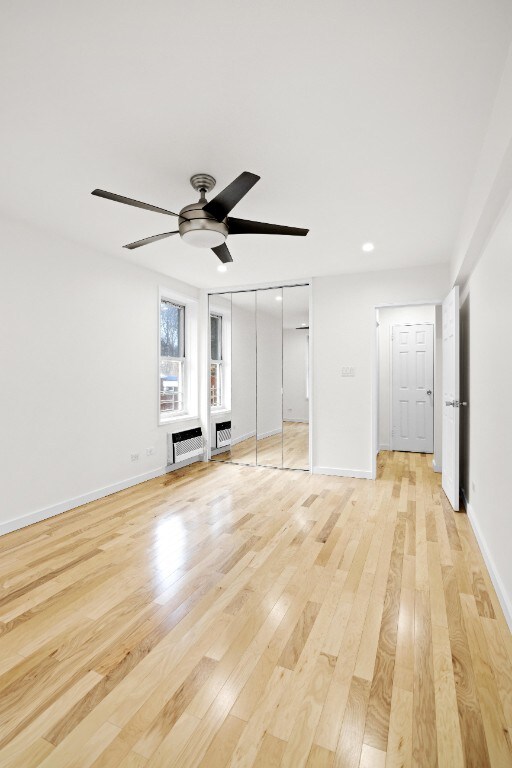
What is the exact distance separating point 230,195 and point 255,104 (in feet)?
1.42

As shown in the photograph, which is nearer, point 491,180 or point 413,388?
point 491,180

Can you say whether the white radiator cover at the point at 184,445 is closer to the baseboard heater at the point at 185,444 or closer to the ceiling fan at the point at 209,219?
the baseboard heater at the point at 185,444

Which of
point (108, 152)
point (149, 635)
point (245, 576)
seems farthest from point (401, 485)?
point (108, 152)

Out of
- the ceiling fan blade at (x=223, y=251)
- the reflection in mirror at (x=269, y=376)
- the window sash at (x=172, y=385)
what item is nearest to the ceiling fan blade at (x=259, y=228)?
the ceiling fan blade at (x=223, y=251)

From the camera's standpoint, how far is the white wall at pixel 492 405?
2111 millimetres

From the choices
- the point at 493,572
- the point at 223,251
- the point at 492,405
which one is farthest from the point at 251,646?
the point at 223,251

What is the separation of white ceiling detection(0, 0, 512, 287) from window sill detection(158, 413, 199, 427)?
104 inches

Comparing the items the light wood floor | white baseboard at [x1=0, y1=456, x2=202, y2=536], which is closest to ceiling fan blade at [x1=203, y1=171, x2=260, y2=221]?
the light wood floor

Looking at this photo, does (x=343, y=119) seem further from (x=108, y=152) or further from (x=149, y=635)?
(x=149, y=635)

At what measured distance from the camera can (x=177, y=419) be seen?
5.35 meters

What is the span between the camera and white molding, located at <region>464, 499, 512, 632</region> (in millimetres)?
1961

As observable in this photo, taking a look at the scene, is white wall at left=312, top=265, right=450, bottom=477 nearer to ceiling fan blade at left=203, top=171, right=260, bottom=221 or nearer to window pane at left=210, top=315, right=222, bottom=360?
window pane at left=210, top=315, right=222, bottom=360

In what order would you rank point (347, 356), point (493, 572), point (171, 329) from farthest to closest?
point (171, 329) < point (347, 356) < point (493, 572)

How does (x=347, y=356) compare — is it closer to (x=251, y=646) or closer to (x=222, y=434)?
(x=222, y=434)
